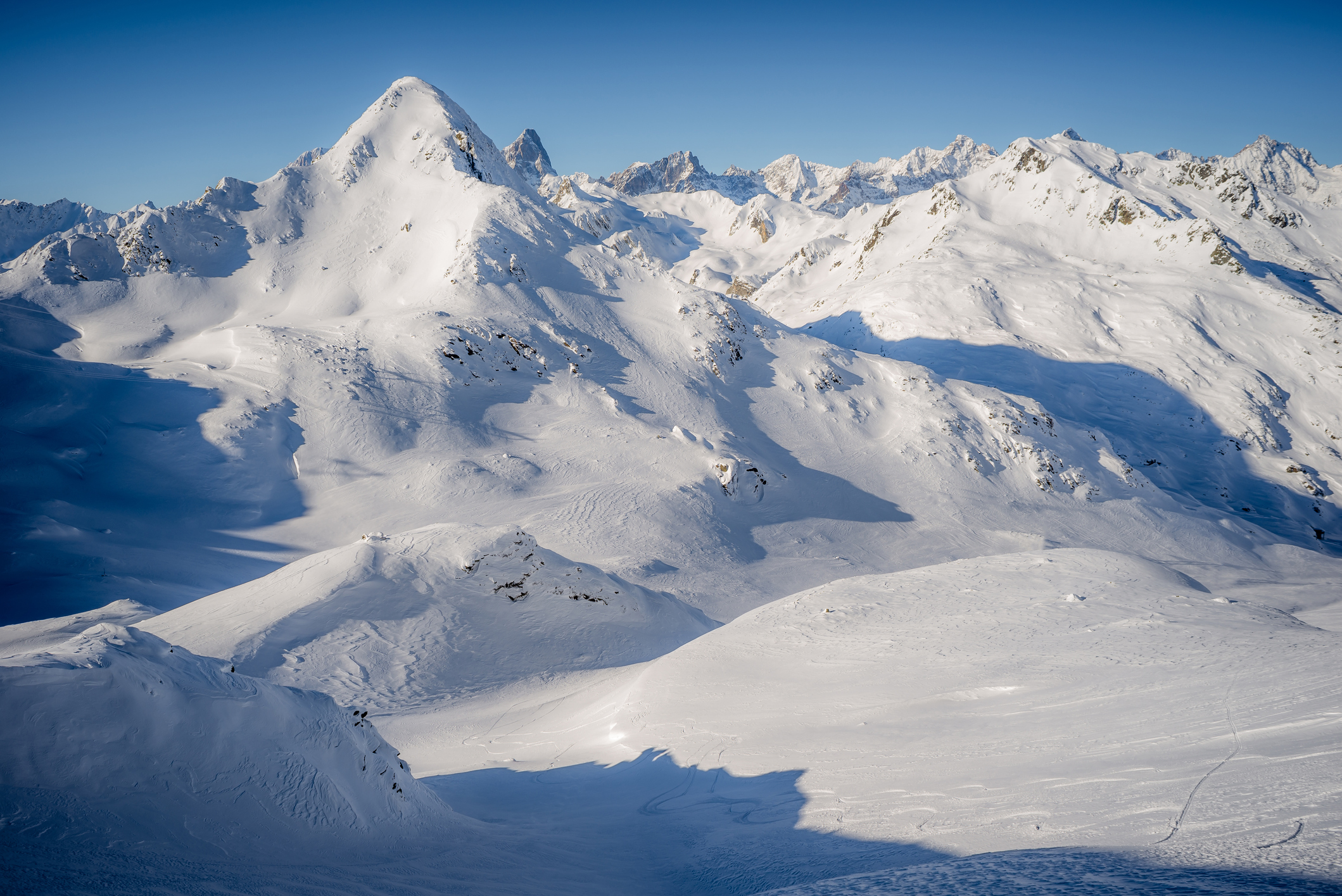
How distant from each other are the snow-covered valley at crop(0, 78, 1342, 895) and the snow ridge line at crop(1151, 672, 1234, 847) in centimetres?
5

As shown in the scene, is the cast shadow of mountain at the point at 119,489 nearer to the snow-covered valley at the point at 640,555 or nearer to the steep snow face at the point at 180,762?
the snow-covered valley at the point at 640,555

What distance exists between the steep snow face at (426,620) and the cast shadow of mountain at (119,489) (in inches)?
170

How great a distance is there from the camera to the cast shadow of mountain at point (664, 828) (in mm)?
5359

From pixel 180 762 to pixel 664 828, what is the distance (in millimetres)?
4304

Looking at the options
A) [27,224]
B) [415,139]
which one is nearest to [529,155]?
[27,224]

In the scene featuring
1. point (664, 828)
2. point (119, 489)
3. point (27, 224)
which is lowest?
point (664, 828)

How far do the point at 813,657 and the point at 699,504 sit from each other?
45.3 ft

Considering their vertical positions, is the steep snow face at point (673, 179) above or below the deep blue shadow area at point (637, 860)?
above

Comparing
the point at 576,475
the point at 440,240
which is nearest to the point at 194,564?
the point at 576,475

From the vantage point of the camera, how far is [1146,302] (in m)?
47.1

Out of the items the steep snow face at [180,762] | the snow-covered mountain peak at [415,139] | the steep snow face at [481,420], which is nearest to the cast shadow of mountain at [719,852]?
the steep snow face at [180,762]

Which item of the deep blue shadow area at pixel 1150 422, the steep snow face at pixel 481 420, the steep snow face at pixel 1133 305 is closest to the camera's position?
the steep snow face at pixel 481 420

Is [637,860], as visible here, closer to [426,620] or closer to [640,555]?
[426,620]

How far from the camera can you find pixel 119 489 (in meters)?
20.4
